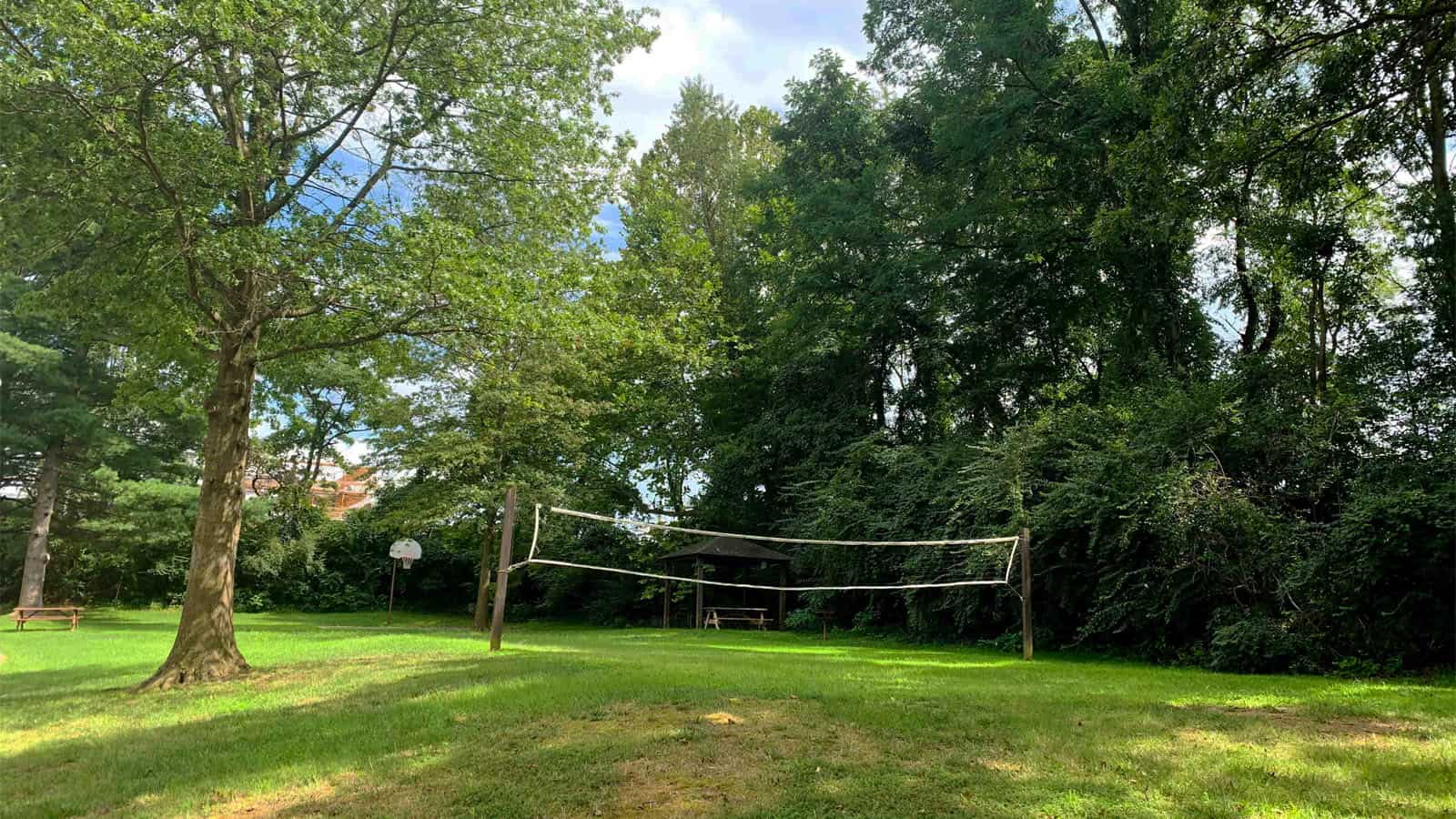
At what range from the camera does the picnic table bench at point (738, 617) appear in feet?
64.4

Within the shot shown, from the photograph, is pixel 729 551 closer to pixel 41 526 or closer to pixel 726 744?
pixel 726 744

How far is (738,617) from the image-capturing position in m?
20.3

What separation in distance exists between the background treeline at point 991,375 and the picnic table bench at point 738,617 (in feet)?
3.32

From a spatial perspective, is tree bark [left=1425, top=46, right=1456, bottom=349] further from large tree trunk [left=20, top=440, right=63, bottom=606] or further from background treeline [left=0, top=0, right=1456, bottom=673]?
large tree trunk [left=20, top=440, right=63, bottom=606]

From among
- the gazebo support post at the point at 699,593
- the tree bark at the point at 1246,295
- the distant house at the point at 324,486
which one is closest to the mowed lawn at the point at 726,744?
the tree bark at the point at 1246,295

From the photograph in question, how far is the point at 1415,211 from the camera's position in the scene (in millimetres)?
10641

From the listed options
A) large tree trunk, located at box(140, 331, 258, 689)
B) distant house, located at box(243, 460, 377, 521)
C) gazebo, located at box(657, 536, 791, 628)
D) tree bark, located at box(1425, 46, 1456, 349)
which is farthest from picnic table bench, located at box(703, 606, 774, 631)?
tree bark, located at box(1425, 46, 1456, 349)

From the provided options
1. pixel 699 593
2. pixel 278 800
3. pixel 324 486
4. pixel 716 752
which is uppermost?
pixel 324 486

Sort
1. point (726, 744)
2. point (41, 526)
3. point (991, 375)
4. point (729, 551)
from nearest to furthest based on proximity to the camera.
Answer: point (726, 744)
point (991, 375)
point (729, 551)
point (41, 526)

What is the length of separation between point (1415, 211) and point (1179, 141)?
387cm

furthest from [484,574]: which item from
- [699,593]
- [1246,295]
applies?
[1246,295]

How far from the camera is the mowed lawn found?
3625 mm

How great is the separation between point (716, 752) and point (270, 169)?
698 centimetres

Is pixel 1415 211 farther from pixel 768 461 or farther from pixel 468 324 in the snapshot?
pixel 768 461
